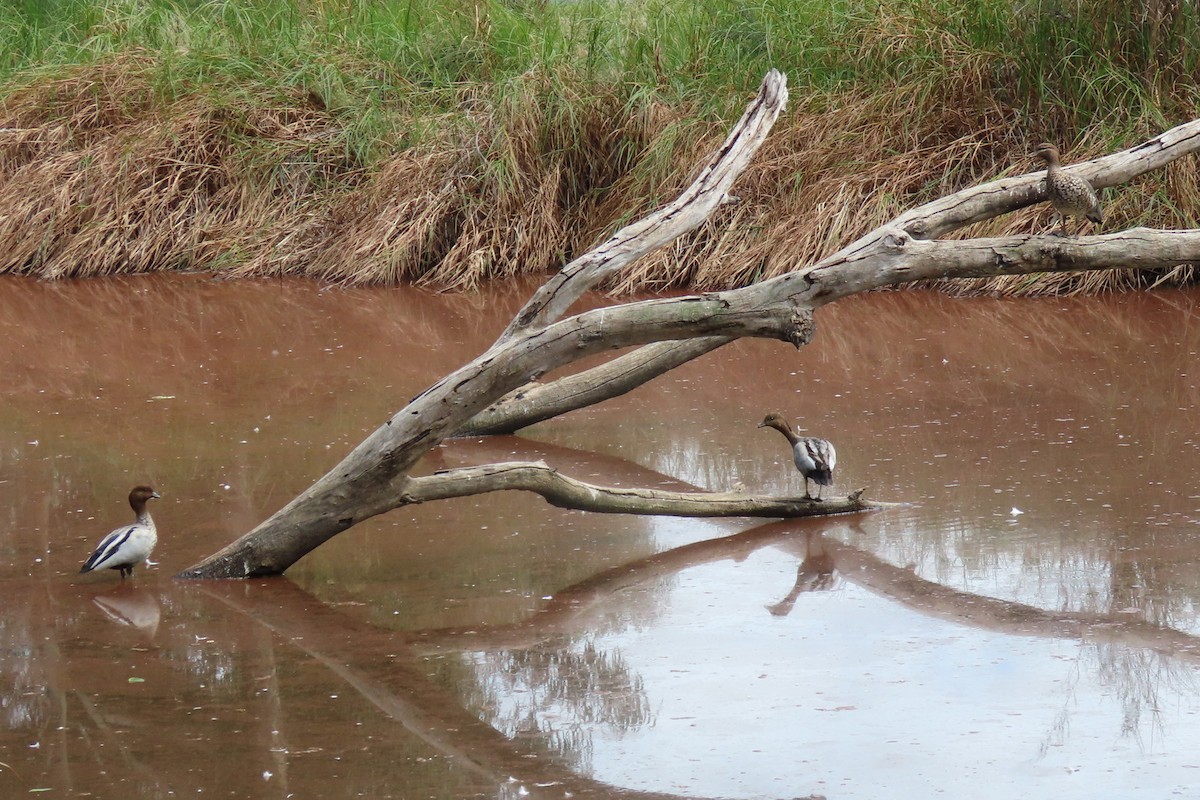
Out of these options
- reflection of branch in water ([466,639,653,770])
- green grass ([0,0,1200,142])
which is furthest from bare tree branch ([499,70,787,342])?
green grass ([0,0,1200,142])

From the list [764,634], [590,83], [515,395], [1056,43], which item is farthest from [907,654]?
[590,83]

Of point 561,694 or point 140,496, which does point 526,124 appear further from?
point 561,694

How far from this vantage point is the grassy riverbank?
388 inches

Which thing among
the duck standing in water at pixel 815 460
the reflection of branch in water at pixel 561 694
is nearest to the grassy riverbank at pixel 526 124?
the duck standing in water at pixel 815 460

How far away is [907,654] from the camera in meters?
4.18

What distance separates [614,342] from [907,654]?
1294 mm

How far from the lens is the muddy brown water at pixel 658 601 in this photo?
142 inches

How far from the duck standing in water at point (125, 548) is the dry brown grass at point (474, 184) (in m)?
5.40

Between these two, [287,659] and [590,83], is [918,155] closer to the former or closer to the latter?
[590,83]

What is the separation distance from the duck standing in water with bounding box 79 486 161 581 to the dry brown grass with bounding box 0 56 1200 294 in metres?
5.40

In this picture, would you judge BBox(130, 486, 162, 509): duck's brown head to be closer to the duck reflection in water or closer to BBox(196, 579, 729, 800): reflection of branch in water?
the duck reflection in water

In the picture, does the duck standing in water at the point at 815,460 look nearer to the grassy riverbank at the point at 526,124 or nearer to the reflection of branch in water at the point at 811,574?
the reflection of branch in water at the point at 811,574

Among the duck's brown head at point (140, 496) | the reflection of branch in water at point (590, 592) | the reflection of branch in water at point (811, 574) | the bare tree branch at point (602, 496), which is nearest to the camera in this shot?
the reflection of branch in water at point (590, 592)

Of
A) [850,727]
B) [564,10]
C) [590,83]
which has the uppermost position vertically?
[564,10]
